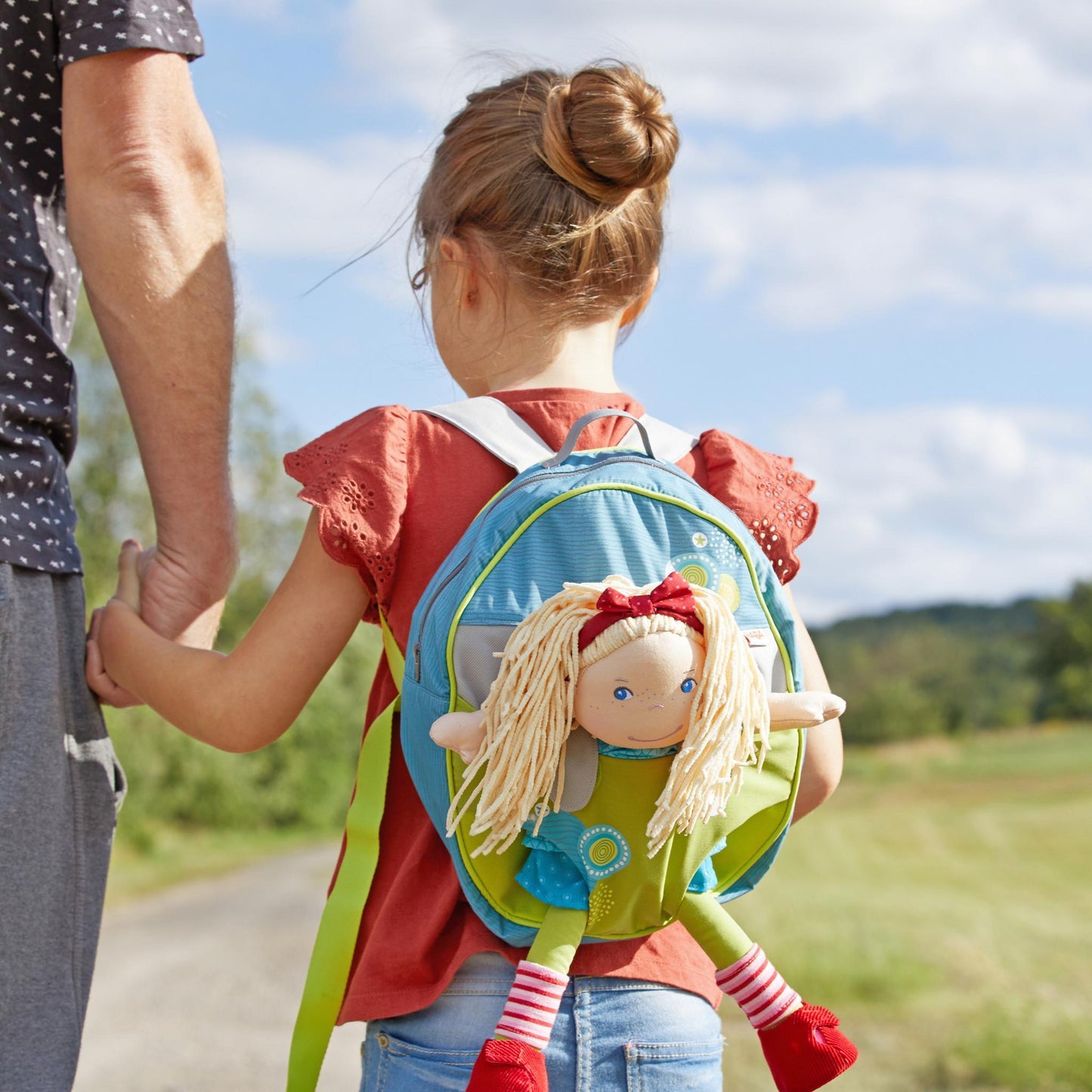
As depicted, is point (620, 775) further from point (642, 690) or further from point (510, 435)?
point (510, 435)

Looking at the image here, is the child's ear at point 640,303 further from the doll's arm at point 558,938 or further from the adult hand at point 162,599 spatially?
the doll's arm at point 558,938

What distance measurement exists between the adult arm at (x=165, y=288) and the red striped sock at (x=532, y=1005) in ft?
2.80

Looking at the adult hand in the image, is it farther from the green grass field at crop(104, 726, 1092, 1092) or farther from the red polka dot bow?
the green grass field at crop(104, 726, 1092, 1092)

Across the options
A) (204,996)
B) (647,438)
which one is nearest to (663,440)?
(647,438)

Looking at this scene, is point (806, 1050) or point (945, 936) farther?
point (945, 936)

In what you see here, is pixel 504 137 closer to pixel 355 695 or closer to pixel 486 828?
pixel 486 828

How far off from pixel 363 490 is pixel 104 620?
0.59 metres

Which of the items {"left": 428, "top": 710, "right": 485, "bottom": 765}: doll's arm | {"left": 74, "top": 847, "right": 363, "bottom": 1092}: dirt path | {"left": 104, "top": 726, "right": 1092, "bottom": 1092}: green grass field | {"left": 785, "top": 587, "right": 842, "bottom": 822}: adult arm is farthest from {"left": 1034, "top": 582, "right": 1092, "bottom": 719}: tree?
{"left": 428, "top": 710, "right": 485, "bottom": 765}: doll's arm

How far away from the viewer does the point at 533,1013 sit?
154 cm

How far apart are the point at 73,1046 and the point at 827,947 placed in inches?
284

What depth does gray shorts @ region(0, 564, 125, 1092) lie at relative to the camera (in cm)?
184

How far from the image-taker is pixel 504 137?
6.56 ft

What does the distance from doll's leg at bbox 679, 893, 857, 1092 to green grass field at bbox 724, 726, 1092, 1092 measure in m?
4.55

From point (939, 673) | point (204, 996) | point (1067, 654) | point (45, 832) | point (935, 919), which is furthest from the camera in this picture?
point (939, 673)
